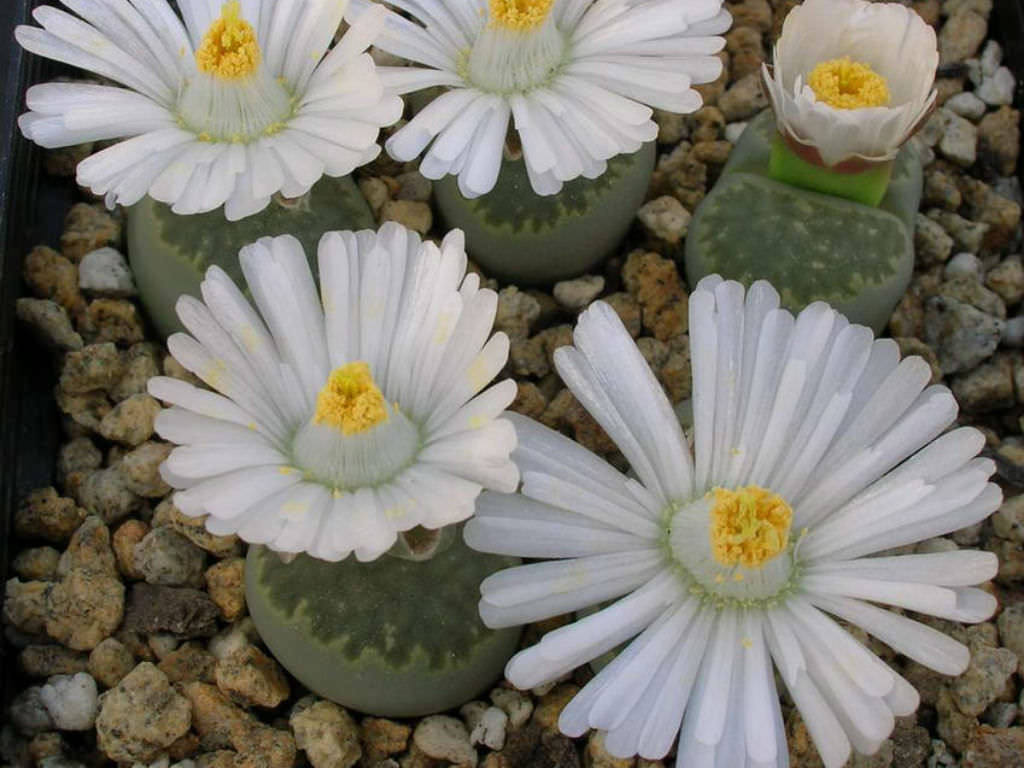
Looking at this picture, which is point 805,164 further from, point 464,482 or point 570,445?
point 464,482

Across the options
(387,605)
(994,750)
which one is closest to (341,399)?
(387,605)

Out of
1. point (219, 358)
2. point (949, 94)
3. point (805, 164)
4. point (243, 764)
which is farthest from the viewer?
point (949, 94)

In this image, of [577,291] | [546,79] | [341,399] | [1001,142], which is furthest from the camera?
[1001,142]

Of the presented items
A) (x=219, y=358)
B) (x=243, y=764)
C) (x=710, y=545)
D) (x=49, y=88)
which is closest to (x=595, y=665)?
(x=710, y=545)

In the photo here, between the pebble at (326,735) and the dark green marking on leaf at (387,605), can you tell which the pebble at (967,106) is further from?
the pebble at (326,735)

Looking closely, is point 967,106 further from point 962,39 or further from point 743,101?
point 743,101

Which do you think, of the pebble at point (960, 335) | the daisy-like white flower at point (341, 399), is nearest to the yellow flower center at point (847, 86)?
the pebble at point (960, 335)
